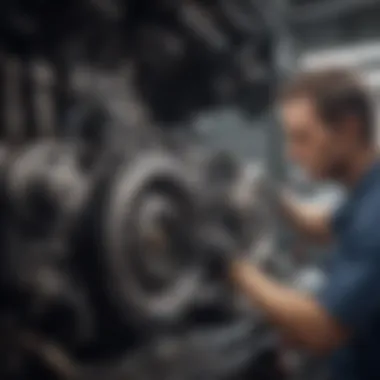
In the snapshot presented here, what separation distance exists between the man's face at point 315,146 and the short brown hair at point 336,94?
12mm

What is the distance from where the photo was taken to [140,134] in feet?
3.14

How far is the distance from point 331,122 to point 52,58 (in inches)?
12.1

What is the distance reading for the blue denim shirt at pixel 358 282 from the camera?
3.11ft

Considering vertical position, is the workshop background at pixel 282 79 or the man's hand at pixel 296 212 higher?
the workshop background at pixel 282 79

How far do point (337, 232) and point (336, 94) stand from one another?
15cm

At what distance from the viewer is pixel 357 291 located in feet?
3.11

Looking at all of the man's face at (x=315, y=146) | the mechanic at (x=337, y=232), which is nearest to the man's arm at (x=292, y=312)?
the mechanic at (x=337, y=232)

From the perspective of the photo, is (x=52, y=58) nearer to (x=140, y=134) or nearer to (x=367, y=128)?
(x=140, y=134)

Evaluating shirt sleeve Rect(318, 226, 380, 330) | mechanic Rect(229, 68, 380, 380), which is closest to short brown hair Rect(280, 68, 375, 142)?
mechanic Rect(229, 68, 380, 380)

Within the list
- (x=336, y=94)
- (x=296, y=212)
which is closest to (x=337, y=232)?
(x=296, y=212)

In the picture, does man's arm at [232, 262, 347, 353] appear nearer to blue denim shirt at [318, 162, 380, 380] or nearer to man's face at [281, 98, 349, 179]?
blue denim shirt at [318, 162, 380, 380]

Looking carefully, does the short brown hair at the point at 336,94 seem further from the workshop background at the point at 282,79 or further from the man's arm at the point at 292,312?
the man's arm at the point at 292,312

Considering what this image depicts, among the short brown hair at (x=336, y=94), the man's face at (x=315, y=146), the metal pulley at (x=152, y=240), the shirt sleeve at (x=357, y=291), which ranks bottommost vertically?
the shirt sleeve at (x=357, y=291)

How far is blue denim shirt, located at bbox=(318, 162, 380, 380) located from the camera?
0.95 metres
